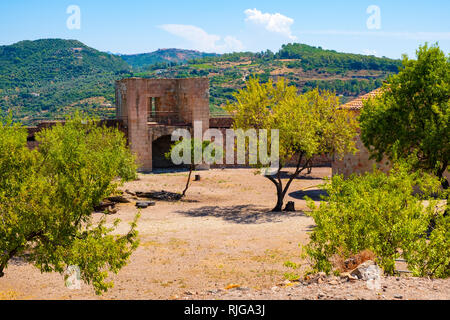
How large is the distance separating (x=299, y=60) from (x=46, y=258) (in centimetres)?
12309

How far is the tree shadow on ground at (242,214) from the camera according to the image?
22.9 meters

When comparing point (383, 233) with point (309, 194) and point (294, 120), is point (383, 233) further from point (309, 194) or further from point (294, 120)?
A: point (309, 194)

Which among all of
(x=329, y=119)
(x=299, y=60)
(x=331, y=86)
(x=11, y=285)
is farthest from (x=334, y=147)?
(x=299, y=60)

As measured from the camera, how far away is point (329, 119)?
25.4 m

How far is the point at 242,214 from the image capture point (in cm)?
2447

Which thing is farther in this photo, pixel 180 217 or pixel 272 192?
pixel 272 192

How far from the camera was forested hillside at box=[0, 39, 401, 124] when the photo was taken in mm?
88062

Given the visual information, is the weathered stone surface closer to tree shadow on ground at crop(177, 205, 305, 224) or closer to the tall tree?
tree shadow on ground at crop(177, 205, 305, 224)

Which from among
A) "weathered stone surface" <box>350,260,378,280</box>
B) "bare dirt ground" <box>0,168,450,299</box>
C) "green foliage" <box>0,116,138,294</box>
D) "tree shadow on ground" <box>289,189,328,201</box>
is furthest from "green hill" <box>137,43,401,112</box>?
"weathered stone surface" <box>350,260,378,280</box>

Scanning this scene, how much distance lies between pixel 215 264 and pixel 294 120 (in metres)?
10.2

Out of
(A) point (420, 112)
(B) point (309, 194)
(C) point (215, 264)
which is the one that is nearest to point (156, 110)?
(B) point (309, 194)

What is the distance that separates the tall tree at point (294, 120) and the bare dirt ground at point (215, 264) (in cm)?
335
